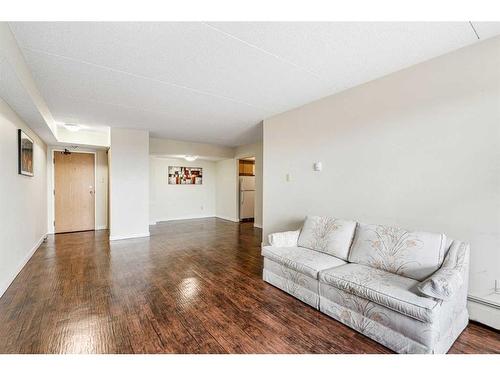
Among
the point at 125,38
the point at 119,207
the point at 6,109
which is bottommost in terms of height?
the point at 119,207

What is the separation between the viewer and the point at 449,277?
5.05 feet

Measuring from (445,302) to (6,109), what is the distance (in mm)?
4496

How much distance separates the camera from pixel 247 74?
2.46 m

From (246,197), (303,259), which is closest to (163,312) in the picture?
(303,259)

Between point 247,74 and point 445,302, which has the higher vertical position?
point 247,74

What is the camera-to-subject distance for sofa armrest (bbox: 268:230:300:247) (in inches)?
110

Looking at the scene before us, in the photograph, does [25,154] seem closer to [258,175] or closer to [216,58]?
[216,58]

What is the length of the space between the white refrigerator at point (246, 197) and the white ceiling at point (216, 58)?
4.10 metres

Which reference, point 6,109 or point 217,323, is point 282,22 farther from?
point 6,109

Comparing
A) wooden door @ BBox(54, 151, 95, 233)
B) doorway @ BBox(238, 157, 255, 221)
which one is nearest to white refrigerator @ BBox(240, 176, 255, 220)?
doorway @ BBox(238, 157, 255, 221)

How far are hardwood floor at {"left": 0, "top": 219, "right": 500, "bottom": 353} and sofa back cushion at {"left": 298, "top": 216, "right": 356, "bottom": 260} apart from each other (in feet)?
2.10

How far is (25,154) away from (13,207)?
2.80 ft

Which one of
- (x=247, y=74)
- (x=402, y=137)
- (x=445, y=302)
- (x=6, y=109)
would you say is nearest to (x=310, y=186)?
(x=402, y=137)

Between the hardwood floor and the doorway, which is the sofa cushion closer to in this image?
the hardwood floor
